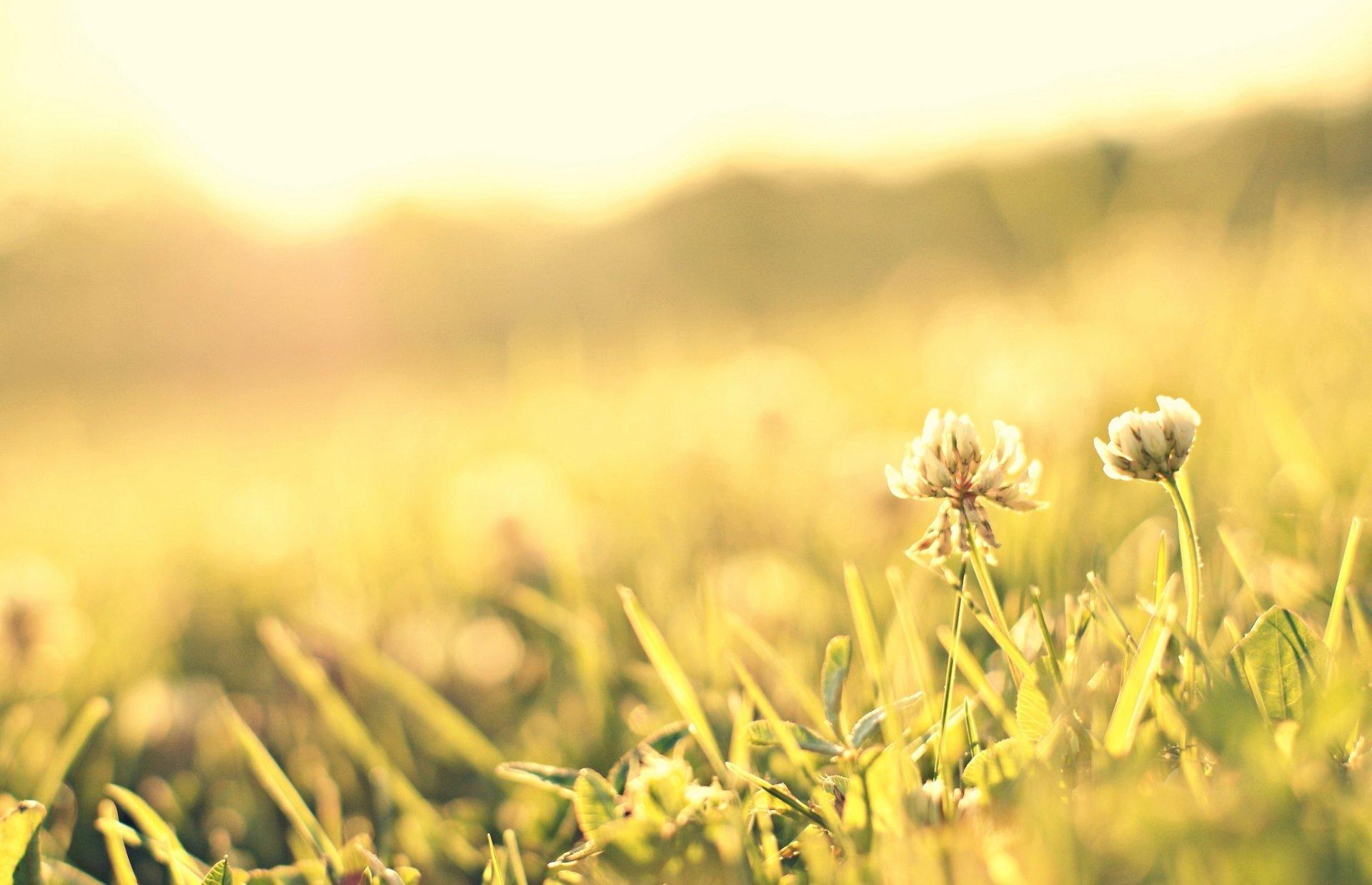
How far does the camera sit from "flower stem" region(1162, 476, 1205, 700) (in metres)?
0.72

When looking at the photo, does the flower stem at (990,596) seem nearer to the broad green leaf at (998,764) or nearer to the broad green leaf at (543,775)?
the broad green leaf at (998,764)

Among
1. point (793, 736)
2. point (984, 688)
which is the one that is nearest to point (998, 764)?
point (984, 688)

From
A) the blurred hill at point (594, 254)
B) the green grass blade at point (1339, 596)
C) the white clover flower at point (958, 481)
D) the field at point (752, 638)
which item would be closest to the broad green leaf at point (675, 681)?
the field at point (752, 638)

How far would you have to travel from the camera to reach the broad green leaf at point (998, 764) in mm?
700

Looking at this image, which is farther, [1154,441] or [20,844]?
[20,844]

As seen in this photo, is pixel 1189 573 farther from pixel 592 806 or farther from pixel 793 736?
pixel 592 806

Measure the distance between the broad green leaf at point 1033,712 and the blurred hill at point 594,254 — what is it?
3022mm

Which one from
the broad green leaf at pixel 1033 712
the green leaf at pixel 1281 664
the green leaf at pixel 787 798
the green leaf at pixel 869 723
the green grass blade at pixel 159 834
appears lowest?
the green grass blade at pixel 159 834

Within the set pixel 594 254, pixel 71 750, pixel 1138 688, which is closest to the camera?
pixel 1138 688

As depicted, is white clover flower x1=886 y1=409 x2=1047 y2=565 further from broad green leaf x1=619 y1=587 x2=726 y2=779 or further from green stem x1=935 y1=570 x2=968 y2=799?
broad green leaf x1=619 y1=587 x2=726 y2=779

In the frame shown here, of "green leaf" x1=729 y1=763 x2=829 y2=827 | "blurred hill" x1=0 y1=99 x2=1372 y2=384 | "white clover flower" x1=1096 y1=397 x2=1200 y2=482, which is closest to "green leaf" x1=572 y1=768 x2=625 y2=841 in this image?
"green leaf" x1=729 y1=763 x2=829 y2=827

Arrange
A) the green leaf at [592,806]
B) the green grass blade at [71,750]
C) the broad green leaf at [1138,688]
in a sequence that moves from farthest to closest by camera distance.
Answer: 1. the green grass blade at [71,750]
2. the green leaf at [592,806]
3. the broad green leaf at [1138,688]

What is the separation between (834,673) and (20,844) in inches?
25.9

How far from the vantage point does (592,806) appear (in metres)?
0.78
